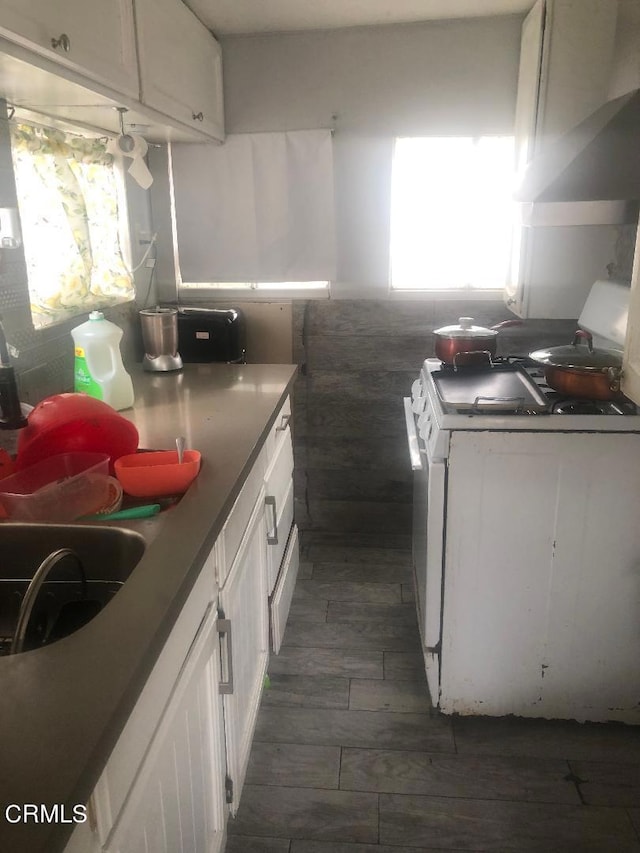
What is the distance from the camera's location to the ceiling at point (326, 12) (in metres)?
2.29

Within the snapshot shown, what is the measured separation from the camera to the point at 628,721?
191 centimetres

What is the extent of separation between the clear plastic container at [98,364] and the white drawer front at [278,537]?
57cm

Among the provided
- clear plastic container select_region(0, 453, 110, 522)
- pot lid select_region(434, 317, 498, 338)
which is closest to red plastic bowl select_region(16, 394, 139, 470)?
clear plastic container select_region(0, 453, 110, 522)

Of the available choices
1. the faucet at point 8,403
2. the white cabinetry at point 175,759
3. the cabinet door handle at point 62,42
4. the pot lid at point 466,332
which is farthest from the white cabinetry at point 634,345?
the faucet at point 8,403

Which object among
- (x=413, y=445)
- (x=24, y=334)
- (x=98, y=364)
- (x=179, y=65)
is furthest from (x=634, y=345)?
(x=179, y=65)

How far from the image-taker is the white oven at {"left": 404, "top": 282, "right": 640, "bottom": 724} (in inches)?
67.7

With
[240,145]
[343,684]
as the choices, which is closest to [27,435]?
[343,684]

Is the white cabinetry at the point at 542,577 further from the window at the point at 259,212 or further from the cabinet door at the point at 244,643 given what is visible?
the window at the point at 259,212

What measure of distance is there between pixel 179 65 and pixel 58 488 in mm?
1565

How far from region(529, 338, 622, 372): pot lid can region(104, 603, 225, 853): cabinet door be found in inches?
46.3

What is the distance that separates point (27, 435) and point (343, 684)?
4.31ft

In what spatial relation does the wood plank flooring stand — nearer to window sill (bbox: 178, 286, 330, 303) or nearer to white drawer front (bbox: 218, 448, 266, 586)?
white drawer front (bbox: 218, 448, 266, 586)

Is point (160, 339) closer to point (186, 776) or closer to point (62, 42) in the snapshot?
point (62, 42)

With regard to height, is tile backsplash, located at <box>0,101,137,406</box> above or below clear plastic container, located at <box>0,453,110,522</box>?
above
